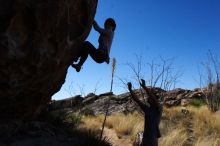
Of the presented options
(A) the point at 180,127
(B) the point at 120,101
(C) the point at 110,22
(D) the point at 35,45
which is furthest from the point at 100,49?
(B) the point at 120,101

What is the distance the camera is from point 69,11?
22.6ft

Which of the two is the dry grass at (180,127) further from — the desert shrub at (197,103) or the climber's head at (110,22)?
the climber's head at (110,22)

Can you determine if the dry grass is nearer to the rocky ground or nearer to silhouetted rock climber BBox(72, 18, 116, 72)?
the rocky ground

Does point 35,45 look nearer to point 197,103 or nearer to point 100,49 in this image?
point 100,49

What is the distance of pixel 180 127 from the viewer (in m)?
14.2

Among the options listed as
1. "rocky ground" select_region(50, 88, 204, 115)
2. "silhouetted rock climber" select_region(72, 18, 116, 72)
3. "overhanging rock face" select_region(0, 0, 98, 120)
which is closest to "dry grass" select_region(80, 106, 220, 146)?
"rocky ground" select_region(50, 88, 204, 115)

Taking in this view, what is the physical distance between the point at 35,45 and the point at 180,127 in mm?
9133

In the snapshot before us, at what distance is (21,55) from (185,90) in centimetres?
1969

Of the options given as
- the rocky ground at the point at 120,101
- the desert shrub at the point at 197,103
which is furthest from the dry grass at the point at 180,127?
the rocky ground at the point at 120,101

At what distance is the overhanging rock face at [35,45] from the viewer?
6.02m

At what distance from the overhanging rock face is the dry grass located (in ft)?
17.2

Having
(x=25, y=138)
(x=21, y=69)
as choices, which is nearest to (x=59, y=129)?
(x=25, y=138)

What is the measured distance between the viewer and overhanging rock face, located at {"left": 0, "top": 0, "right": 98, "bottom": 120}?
6020 millimetres

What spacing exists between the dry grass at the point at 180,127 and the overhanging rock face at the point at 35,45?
5.23 m
